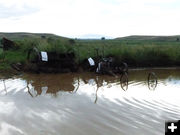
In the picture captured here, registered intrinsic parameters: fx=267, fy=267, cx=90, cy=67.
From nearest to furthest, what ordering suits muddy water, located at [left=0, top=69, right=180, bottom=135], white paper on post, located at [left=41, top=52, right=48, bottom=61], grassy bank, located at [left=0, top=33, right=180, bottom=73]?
muddy water, located at [left=0, top=69, right=180, bottom=135], white paper on post, located at [left=41, top=52, right=48, bottom=61], grassy bank, located at [left=0, top=33, right=180, bottom=73]

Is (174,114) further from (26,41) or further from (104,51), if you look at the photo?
(26,41)

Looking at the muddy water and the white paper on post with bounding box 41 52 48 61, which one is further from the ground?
the white paper on post with bounding box 41 52 48 61

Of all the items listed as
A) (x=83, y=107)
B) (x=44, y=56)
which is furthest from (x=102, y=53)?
(x=83, y=107)

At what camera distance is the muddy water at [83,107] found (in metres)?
8.59

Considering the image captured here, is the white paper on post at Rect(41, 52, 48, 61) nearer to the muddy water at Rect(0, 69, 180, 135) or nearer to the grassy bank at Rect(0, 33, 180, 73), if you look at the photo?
the grassy bank at Rect(0, 33, 180, 73)

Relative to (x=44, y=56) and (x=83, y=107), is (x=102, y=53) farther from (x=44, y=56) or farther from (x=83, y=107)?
(x=83, y=107)

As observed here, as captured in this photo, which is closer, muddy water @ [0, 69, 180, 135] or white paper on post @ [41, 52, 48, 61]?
muddy water @ [0, 69, 180, 135]

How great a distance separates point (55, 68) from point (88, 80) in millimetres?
3829

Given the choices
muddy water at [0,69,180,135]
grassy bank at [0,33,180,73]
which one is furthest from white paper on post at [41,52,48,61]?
muddy water at [0,69,180,135]

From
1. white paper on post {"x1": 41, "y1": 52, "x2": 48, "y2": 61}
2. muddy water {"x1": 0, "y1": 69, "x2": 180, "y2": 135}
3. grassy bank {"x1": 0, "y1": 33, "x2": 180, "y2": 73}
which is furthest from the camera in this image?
grassy bank {"x1": 0, "y1": 33, "x2": 180, "y2": 73}

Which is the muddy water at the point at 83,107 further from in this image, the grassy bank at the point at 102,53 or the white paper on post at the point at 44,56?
the grassy bank at the point at 102,53

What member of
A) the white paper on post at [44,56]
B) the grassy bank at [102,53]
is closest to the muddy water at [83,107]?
the white paper on post at [44,56]

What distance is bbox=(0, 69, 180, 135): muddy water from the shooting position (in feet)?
28.2

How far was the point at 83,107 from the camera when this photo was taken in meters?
11.5
